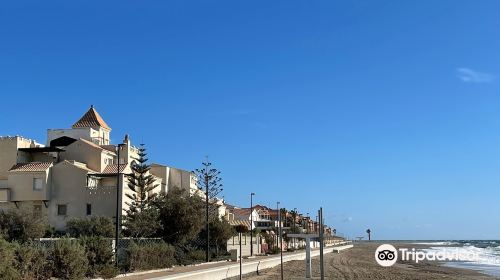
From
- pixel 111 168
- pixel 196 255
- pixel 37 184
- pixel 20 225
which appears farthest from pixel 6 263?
pixel 111 168

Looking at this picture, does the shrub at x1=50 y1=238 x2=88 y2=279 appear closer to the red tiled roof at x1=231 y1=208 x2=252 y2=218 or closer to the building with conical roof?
the building with conical roof

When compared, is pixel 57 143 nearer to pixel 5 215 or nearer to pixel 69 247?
pixel 5 215

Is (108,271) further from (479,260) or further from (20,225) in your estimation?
(479,260)

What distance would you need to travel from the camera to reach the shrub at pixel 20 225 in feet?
118

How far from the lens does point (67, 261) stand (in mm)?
20828

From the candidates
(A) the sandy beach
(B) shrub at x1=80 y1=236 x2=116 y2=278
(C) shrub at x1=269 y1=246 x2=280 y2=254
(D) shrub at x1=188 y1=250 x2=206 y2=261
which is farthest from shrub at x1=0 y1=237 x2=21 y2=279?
(C) shrub at x1=269 y1=246 x2=280 y2=254

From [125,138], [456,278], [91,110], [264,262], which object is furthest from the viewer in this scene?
[91,110]

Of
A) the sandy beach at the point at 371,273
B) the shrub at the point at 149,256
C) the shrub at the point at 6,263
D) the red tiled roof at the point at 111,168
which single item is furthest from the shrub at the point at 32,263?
the red tiled roof at the point at 111,168

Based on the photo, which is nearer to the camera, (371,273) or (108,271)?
(108,271)

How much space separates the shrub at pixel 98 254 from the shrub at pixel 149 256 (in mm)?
2374

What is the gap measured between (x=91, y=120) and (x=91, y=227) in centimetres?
2466

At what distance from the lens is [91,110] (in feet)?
212

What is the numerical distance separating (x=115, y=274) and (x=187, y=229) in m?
16.3

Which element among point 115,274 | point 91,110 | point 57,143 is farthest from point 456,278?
point 91,110
